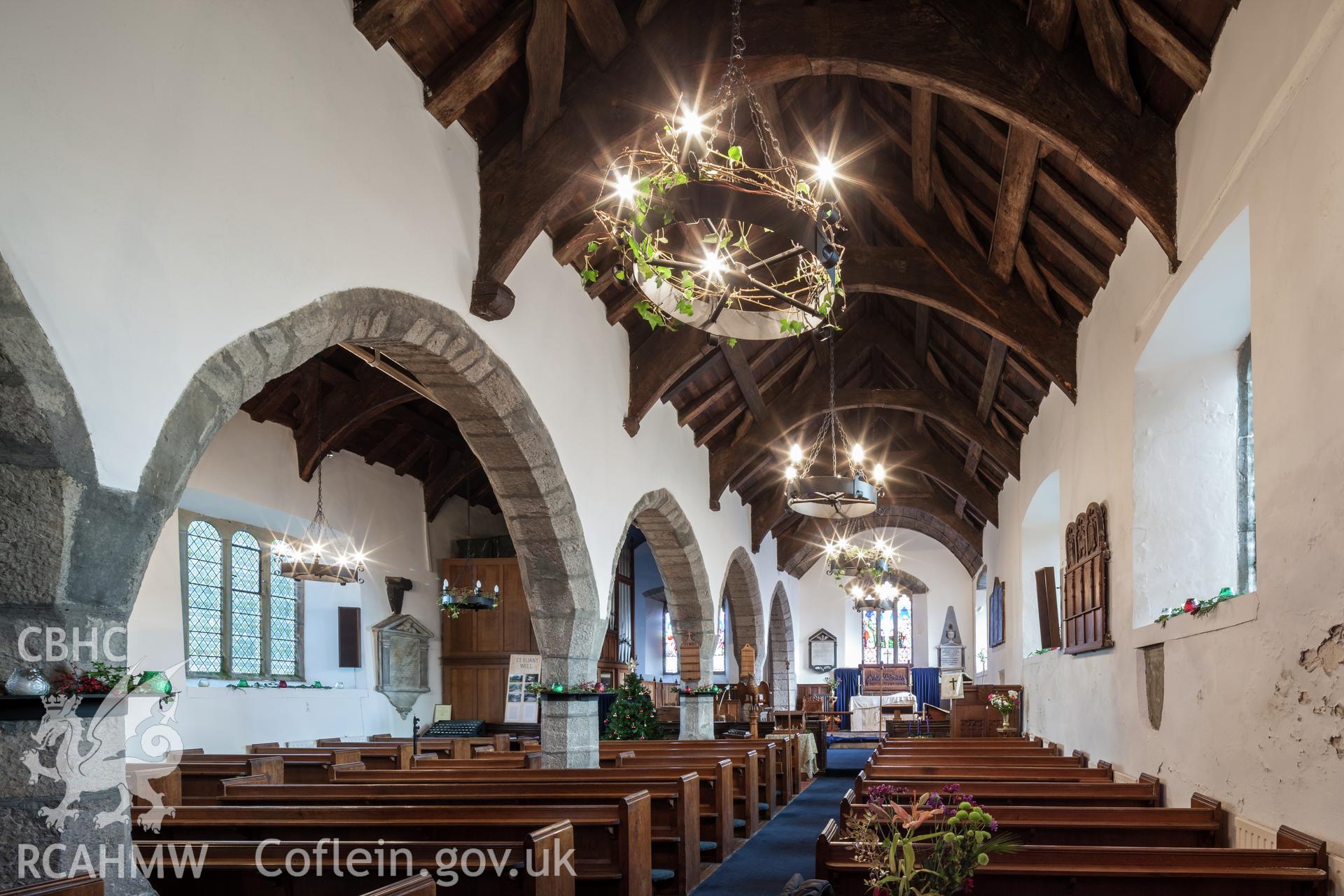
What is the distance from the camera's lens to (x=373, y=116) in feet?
17.0

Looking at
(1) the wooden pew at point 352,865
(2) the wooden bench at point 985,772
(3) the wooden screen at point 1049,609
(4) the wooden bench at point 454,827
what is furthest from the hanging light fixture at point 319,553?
(3) the wooden screen at point 1049,609

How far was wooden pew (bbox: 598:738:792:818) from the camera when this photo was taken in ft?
24.3

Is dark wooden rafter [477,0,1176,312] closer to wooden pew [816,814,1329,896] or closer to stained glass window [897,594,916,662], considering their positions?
wooden pew [816,814,1329,896]

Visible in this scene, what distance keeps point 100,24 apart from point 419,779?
137 inches

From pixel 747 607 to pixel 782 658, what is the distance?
4.18m

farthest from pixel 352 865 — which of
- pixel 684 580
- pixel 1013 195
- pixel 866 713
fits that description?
pixel 866 713

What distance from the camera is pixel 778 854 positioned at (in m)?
6.34

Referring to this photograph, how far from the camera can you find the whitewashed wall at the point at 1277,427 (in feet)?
10.2

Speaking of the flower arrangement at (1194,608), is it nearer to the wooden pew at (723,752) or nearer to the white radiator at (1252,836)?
the white radiator at (1252,836)

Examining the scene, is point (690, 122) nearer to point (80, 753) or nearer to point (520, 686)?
point (80, 753)

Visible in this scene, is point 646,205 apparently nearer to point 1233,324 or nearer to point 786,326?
point 786,326

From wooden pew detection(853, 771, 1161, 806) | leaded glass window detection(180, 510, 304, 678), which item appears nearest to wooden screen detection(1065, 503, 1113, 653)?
wooden pew detection(853, 771, 1161, 806)

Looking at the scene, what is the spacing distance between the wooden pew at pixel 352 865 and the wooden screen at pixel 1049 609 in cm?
662

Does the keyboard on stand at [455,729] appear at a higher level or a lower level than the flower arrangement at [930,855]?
lower
